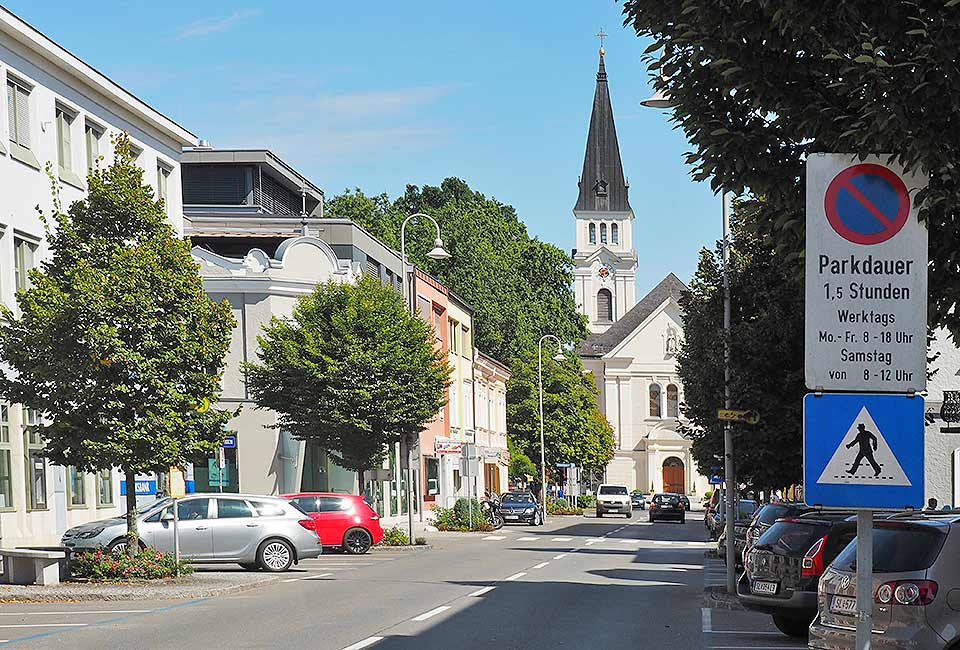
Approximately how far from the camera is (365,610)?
785 inches

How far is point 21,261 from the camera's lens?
32031 millimetres

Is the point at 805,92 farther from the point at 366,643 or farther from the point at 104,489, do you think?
the point at 104,489

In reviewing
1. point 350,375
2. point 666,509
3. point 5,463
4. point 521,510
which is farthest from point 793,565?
point 666,509

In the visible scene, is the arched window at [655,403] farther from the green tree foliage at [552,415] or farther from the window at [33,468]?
the window at [33,468]

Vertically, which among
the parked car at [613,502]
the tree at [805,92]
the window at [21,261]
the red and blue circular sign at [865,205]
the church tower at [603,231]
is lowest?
the parked car at [613,502]

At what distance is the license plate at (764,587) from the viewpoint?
16609 millimetres

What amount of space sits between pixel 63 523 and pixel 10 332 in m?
10.4

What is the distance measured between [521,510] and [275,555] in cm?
3740

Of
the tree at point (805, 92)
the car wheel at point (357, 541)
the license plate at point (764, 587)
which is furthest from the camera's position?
the car wheel at point (357, 541)

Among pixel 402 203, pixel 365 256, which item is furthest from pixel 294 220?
pixel 402 203

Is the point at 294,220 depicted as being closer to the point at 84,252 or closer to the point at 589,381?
the point at 84,252

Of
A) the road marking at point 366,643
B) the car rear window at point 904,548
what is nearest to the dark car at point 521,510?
the road marking at point 366,643

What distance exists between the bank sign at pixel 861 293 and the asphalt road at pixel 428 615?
10.3 meters

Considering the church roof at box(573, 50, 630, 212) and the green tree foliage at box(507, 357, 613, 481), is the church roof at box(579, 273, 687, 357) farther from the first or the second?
the green tree foliage at box(507, 357, 613, 481)
